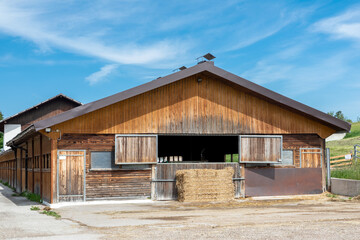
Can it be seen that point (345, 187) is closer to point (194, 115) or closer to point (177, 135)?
point (194, 115)

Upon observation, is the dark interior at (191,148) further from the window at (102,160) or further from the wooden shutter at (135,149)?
the window at (102,160)

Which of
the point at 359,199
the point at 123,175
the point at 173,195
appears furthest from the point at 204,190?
the point at 359,199

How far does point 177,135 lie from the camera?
62.7 ft

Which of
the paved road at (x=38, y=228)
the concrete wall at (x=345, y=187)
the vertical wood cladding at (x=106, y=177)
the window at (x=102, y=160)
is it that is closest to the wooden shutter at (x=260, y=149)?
the concrete wall at (x=345, y=187)

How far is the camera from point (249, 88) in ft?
62.4

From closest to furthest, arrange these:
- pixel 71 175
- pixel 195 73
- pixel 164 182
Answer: pixel 71 175, pixel 195 73, pixel 164 182

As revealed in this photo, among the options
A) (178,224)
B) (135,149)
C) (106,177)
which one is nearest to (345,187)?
(135,149)

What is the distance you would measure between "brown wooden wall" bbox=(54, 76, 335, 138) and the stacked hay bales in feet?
5.72

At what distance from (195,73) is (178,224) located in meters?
8.68

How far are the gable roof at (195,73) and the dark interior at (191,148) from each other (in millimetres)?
8482

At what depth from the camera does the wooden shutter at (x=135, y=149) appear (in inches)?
714

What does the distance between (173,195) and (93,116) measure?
14.5 feet

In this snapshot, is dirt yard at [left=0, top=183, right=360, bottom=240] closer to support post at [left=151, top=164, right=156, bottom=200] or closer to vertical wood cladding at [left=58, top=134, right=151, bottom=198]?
vertical wood cladding at [left=58, top=134, right=151, bottom=198]

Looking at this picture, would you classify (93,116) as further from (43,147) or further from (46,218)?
(46,218)
